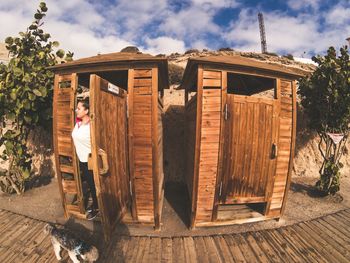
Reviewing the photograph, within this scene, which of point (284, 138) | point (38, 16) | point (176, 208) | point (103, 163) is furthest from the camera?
point (38, 16)

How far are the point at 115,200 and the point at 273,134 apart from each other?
3.96m

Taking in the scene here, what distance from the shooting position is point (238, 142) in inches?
198

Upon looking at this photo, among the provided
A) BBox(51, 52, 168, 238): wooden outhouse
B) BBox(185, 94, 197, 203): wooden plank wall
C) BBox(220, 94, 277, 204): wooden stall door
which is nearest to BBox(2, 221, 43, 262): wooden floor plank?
BBox(51, 52, 168, 238): wooden outhouse

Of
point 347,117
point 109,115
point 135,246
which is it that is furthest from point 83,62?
point 347,117

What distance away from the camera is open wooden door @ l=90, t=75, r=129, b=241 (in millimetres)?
3246

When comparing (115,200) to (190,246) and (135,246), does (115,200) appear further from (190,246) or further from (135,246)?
(190,246)

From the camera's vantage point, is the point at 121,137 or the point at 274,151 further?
the point at 274,151

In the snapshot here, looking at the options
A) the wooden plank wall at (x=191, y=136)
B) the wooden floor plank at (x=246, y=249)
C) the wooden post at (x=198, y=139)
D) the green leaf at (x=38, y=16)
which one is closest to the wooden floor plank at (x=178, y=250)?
the wooden post at (x=198, y=139)

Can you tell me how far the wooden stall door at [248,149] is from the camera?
16.2 ft

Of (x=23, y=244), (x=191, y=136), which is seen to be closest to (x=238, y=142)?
(x=191, y=136)

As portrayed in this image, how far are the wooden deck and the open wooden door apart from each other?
912mm

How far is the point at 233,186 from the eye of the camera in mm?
5211

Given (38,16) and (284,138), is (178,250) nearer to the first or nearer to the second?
(284,138)

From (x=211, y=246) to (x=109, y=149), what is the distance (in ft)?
9.97
